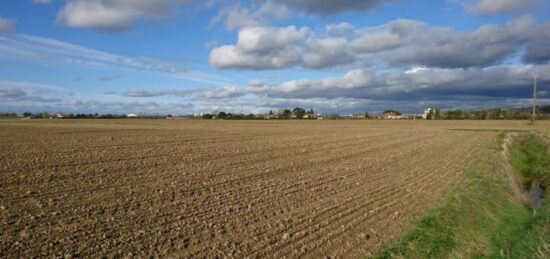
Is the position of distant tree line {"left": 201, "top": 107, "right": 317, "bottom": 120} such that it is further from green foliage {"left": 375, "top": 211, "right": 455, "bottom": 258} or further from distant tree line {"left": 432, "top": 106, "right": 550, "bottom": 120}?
green foliage {"left": 375, "top": 211, "right": 455, "bottom": 258}

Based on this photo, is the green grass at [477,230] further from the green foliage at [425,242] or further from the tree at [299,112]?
the tree at [299,112]

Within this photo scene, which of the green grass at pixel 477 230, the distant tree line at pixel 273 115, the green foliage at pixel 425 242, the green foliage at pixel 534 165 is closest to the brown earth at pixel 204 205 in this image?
the green foliage at pixel 425 242

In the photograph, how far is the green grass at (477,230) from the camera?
9.50 meters

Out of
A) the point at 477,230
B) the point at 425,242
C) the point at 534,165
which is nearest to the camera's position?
the point at 425,242

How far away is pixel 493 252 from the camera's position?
32.3 feet

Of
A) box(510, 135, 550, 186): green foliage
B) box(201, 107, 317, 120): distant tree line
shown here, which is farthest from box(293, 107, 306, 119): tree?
box(510, 135, 550, 186): green foliage

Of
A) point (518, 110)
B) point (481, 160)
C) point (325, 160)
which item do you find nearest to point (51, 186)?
point (325, 160)

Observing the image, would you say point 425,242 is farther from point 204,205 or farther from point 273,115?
point 273,115

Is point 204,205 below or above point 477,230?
above

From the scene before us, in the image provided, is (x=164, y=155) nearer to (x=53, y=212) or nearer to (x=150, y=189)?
(x=150, y=189)

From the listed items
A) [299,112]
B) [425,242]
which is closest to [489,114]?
[299,112]

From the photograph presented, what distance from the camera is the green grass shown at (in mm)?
9500

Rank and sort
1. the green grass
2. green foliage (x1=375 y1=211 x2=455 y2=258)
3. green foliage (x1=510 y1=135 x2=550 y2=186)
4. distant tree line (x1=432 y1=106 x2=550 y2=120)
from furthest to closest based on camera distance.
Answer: distant tree line (x1=432 y1=106 x2=550 y2=120) → green foliage (x1=510 y1=135 x2=550 y2=186) → the green grass → green foliage (x1=375 y1=211 x2=455 y2=258)

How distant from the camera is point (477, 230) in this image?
38.2ft
